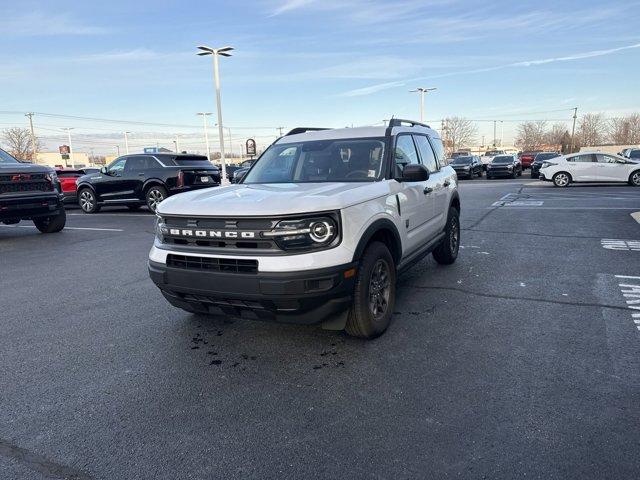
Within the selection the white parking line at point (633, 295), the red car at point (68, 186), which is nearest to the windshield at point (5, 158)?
the red car at point (68, 186)

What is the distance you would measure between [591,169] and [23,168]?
2194cm

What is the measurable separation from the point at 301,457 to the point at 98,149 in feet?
533

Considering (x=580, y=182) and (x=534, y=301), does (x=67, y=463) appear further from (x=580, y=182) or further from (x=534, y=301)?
(x=580, y=182)

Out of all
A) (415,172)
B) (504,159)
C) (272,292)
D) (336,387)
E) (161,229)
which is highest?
(504,159)

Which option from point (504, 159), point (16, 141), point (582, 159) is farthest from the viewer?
point (16, 141)

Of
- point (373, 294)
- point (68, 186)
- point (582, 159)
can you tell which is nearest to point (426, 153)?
point (373, 294)

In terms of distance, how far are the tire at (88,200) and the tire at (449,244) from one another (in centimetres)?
1249

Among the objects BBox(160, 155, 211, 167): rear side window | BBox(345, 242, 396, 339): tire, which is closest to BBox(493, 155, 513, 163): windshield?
BBox(160, 155, 211, 167): rear side window

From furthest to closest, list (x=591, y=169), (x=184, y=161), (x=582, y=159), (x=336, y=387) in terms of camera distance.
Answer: (x=582, y=159) < (x=591, y=169) < (x=184, y=161) < (x=336, y=387)

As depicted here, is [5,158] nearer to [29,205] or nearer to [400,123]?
[29,205]

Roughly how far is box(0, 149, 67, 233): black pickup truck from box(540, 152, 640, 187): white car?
20.6m

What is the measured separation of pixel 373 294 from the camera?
4031mm

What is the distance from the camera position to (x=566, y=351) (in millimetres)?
3723

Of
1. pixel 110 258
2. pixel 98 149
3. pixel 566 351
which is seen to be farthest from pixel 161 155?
pixel 98 149
